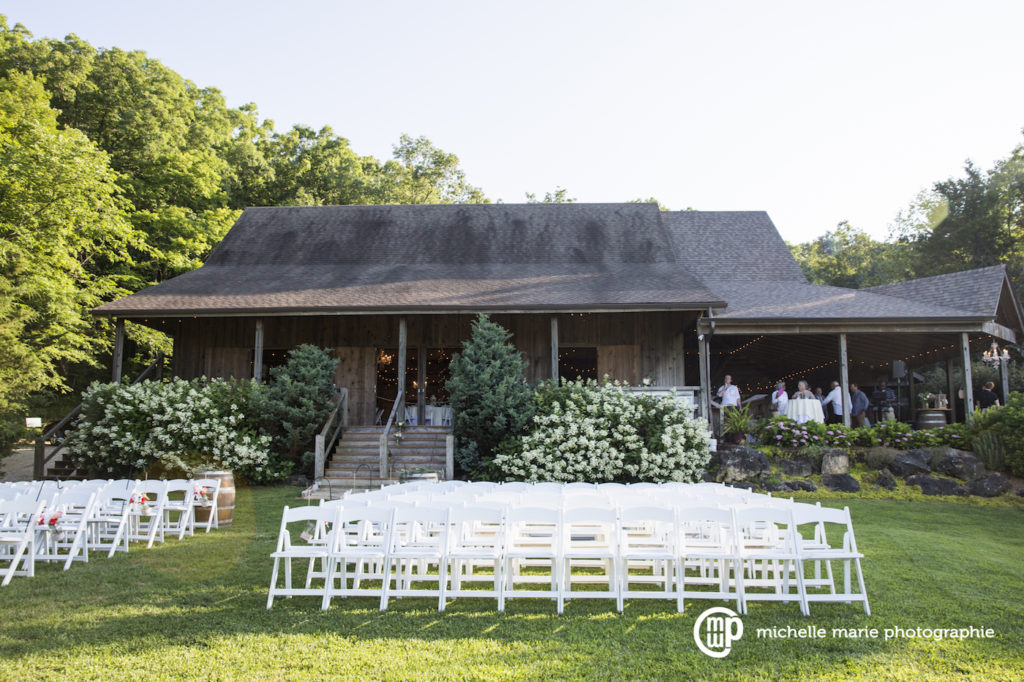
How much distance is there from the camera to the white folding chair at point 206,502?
10742 mm

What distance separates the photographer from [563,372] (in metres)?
21.1

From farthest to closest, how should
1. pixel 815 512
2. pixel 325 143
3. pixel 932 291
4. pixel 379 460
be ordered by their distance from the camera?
pixel 325 143
pixel 932 291
pixel 379 460
pixel 815 512

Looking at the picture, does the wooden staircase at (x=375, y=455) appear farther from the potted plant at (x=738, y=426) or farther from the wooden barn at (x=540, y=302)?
the potted plant at (x=738, y=426)

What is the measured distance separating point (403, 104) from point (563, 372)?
943 cm

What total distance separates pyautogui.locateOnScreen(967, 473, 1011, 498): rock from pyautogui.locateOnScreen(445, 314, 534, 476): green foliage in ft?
26.2

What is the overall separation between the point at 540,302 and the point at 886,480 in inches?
293

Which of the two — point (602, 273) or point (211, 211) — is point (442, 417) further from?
point (211, 211)

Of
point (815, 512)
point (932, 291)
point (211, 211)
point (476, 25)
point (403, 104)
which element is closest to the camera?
point (815, 512)

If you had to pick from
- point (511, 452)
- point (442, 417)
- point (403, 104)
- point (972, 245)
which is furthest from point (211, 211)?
point (972, 245)

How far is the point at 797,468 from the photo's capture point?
14.5 metres

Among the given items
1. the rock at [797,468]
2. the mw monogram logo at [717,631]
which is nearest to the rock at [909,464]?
the rock at [797,468]

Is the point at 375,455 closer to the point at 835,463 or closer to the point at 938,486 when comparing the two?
the point at 835,463

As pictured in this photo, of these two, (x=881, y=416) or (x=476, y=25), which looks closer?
(x=476, y=25)

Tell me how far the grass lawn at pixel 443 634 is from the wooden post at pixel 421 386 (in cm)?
1093
